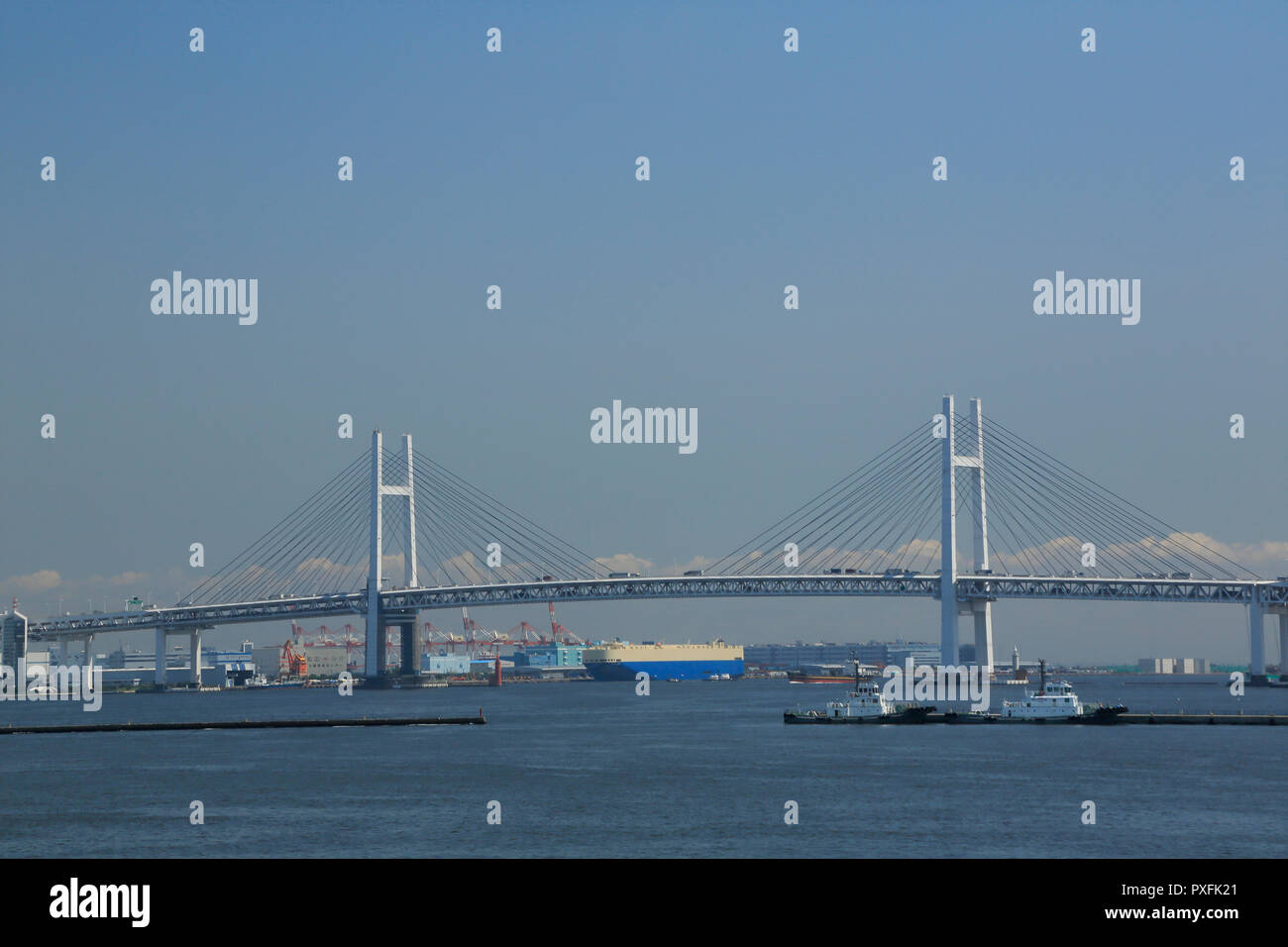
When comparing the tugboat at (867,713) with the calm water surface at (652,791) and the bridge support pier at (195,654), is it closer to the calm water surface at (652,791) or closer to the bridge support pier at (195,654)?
the calm water surface at (652,791)

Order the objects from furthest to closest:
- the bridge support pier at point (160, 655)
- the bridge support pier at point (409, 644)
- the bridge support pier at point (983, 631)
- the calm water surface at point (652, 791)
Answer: the bridge support pier at point (160, 655)
the bridge support pier at point (409, 644)
the bridge support pier at point (983, 631)
the calm water surface at point (652, 791)

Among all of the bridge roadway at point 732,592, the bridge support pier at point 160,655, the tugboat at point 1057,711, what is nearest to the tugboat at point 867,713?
the tugboat at point 1057,711

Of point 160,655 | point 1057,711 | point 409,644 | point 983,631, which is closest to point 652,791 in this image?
point 1057,711

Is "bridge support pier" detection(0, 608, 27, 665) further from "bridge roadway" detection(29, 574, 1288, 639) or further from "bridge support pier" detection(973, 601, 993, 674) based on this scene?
"bridge support pier" detection(973, 601, 993, 674)

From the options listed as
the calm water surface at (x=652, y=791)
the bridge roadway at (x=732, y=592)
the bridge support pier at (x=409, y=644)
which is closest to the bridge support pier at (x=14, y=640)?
the bridge roadway at (x=732, y=592)

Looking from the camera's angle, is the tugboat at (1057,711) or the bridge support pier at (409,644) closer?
the tugboat at (1057,711)

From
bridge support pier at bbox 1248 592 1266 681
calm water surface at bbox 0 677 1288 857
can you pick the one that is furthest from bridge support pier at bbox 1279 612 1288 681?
calm water surface at bbox 0 677 1288 857

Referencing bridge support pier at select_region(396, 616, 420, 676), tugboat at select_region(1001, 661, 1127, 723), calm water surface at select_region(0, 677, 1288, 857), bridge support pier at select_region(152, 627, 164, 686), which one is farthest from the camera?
bridge support pier at select_region(152, 627, 164, 686)

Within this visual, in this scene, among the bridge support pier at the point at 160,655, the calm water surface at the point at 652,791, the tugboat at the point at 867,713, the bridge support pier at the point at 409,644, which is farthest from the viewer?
the bridge support pier at the point at 160,655
